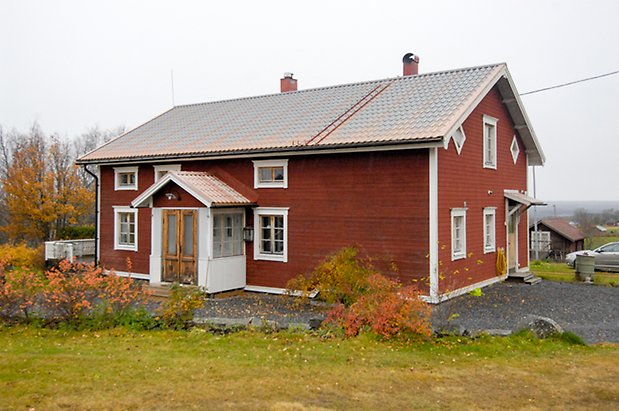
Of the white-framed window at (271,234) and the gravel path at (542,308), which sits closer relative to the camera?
the gravel path at (542,308)

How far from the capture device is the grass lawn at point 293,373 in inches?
271

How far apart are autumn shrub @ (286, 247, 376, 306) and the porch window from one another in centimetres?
246

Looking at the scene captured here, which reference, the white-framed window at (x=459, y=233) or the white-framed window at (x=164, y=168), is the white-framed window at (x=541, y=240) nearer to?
the white-framed window at (x=459, y=233)

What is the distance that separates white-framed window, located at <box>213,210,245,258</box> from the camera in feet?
53.4

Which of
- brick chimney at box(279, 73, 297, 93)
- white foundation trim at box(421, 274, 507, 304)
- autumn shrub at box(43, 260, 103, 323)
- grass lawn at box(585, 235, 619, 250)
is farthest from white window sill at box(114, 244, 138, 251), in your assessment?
grass lawn at box(585, 235, 619, 250)

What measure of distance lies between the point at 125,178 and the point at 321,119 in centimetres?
802

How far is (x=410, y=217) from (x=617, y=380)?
23.0ft

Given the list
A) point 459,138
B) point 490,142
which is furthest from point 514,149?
point 459,138

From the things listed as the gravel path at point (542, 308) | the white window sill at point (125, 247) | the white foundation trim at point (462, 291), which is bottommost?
the gravel path at point (542, 308)

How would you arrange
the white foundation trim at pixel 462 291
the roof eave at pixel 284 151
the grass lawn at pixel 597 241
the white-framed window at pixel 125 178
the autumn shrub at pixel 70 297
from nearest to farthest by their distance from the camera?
the autumn shrub at pixel 70 297 < the roof eave at pixel 284 151 < the white foundation trim at pixel 462 291 < the white-framed window at pixel 125 178 < the grass lawn at pixel 597 241

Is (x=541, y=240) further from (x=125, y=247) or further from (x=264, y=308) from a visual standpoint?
(x=264, y=308)

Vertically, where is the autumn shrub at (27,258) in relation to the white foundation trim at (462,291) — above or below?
above

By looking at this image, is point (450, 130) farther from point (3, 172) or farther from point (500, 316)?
point (3, 172)

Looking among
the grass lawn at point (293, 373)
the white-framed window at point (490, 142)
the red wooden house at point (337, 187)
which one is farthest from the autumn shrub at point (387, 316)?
the white-framed window at point (490, 142)
